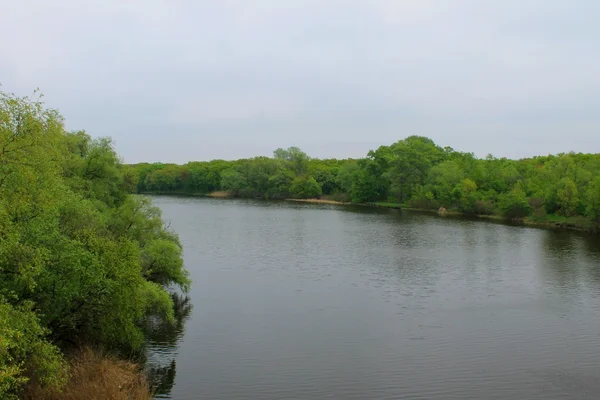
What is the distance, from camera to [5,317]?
451 inches

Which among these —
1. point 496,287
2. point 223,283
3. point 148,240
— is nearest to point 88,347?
point 148,240

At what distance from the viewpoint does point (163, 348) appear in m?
22.0

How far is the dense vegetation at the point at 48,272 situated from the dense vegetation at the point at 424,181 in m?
16.5

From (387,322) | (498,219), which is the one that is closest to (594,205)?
(498,219)

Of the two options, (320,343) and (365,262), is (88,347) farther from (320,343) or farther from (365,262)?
(365,262)

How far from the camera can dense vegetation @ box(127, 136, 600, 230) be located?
72.1 metres

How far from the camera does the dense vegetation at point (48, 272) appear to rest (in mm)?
12828

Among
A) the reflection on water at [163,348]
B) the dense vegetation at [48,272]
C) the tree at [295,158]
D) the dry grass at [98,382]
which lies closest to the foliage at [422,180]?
the tree at [295,158]

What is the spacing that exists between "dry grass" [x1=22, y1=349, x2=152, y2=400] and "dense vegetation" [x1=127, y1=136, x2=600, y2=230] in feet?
59.1

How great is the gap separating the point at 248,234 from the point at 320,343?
113 ft

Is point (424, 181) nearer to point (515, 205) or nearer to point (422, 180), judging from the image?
point (422, 180)

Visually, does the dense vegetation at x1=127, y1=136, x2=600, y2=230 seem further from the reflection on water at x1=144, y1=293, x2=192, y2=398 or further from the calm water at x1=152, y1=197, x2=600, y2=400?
the calm water at x1=152, y1=197, x2=600, y2=400

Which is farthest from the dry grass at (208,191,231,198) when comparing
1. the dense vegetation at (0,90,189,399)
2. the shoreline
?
the dense vegetation at (0,90,189,399)

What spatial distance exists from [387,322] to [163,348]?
11.2 meters
